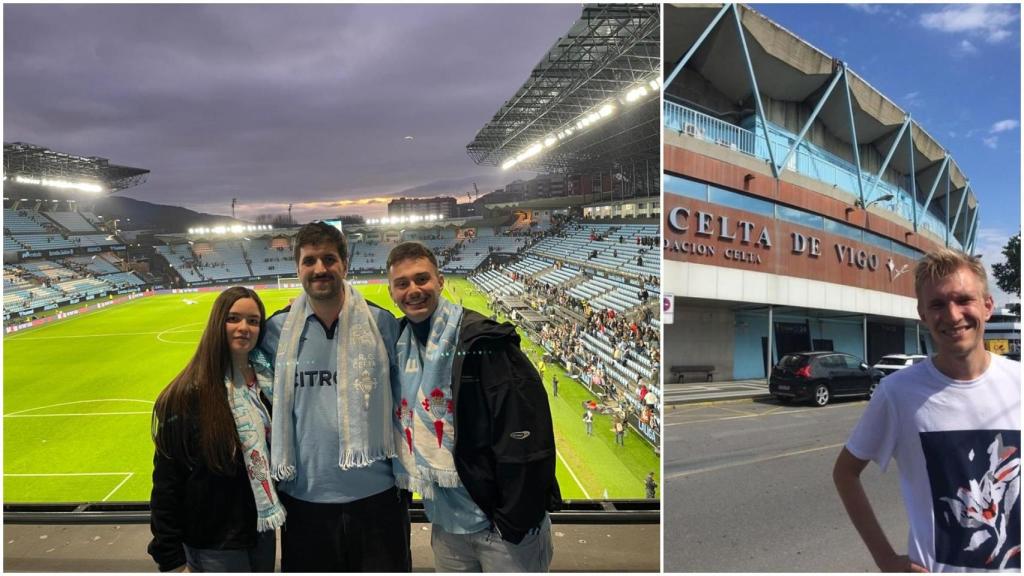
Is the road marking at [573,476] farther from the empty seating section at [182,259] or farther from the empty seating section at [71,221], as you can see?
the empty seating section at [71,221]

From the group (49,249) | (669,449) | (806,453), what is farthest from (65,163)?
(806,453)

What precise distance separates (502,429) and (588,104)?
2350mm

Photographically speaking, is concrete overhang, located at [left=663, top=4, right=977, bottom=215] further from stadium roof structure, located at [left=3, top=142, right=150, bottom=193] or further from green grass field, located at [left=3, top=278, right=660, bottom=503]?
stadium roof structure, located at [left=3, top=142, right=150, bottom=193]

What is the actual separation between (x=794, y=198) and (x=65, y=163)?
4121mm

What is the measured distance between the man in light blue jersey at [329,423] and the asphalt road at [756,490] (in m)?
1.38

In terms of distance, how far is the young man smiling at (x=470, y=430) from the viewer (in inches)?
64.3

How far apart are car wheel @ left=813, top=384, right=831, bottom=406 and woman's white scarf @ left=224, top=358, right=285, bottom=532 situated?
7.00 feet

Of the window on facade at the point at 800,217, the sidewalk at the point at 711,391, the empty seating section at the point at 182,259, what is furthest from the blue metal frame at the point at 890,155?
the empty seating section at the point at 182,259

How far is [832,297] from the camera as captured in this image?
6.99 ft

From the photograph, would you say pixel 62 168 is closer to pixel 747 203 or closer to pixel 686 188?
pixel 686 188

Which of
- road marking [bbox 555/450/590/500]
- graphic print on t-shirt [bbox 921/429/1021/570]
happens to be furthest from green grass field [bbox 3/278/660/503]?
graphic print on t-shirt [bbox 921/429/1021/570]

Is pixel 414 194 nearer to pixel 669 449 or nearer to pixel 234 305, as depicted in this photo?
pixel 234 305

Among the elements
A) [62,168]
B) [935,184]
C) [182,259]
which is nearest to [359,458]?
[182,259]

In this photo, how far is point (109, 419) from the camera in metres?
3.10
